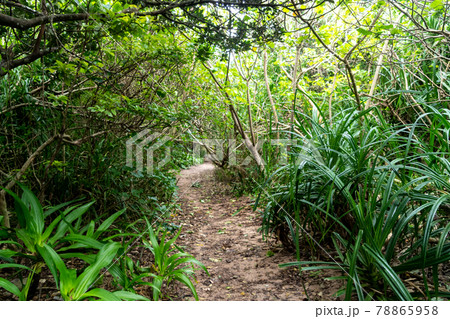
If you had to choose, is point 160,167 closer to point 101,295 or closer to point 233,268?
point 233,268

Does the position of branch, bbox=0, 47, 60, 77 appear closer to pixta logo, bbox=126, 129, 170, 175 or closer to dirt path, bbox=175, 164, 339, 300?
pixta logo, bbox=126, 129, 170, 175

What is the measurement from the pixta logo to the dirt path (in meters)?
0.73

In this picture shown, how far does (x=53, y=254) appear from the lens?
52.2 inches

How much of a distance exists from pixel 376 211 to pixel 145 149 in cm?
214

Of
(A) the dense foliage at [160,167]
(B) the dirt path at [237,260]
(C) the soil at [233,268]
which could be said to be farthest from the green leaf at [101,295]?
(B) the dirt path at [237,260]

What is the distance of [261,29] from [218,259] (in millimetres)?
1708

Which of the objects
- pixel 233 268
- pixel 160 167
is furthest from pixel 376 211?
pixel 160 167

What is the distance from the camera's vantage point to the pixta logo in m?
2.74

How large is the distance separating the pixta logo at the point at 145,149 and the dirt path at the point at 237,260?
73 centimetres

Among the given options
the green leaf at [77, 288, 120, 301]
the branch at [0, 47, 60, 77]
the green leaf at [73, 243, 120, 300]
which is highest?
the branch at [0, 47, 60, 77]

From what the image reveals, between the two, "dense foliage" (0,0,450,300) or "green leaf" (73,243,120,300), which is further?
"dense foliage" (0,0,450,300)

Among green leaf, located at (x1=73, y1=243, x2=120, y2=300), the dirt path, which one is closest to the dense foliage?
green leaf, located at (x1=73, y1=243, x2=120, y2=300)

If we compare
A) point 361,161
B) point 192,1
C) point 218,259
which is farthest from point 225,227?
point 192,1
